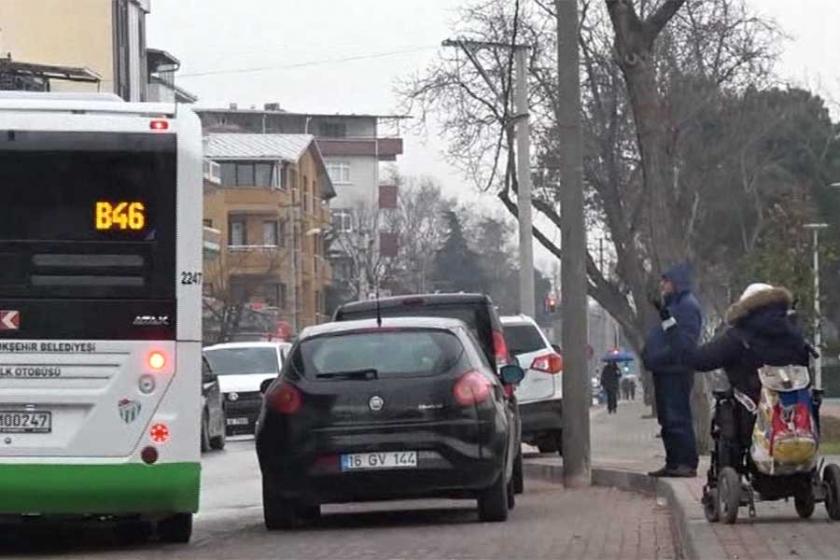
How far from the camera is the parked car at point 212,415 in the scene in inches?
1161

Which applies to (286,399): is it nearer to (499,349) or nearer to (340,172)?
(499,349)

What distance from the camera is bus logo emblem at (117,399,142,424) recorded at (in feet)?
43.2

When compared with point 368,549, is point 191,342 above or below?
above

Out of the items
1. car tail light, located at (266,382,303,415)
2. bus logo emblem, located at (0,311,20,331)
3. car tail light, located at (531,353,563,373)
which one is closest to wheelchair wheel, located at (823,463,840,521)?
car tail light, located at (266,382,303,415)

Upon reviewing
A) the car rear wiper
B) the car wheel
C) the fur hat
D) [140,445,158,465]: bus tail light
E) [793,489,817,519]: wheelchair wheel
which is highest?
the fur hat

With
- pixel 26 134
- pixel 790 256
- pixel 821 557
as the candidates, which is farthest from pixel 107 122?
→ pixel 790 256

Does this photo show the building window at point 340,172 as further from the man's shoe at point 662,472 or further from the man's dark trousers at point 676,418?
the man's dark trousers at point 676,418

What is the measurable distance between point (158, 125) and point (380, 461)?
9.75 feet

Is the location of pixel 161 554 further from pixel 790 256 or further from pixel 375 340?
pixel 790 256

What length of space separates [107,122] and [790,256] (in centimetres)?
3674

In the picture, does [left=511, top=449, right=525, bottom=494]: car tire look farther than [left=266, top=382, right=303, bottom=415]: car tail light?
Yes

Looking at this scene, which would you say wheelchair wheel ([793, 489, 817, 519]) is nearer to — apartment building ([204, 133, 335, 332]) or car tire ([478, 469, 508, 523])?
car tire ([478, 469, 508, 523])

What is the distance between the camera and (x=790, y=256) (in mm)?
48375

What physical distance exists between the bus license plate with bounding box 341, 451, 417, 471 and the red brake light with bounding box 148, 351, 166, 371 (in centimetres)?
184
